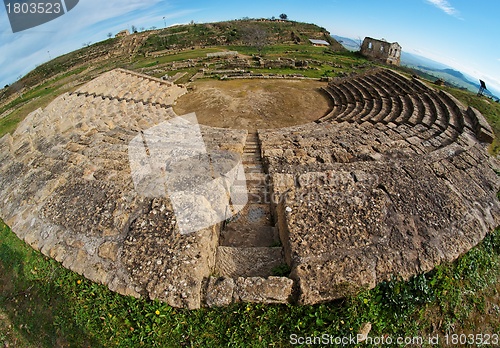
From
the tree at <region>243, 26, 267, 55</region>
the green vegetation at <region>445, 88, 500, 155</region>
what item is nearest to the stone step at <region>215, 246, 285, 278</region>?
the green vegetation at <region>445, 88, 500, 155</region>

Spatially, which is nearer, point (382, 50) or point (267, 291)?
point (267, 291)

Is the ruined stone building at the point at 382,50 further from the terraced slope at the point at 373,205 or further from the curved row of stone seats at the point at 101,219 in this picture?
the curved row of stone seats at the point at 101,219

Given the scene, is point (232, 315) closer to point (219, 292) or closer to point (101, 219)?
point (219, 292)

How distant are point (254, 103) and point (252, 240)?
40.2 feet

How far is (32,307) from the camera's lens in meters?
5.38

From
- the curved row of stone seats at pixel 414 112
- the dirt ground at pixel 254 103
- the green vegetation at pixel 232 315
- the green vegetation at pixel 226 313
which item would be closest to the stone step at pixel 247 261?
the green vegetation at pixel 226 313

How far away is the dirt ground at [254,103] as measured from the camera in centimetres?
1527

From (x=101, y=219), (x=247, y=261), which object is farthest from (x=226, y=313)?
(x=101, y=219)

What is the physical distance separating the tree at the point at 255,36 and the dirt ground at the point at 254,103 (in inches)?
633

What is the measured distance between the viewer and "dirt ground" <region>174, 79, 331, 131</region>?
601 inches

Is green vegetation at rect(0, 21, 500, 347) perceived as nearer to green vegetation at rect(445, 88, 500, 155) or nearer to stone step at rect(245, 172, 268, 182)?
stone step at rect(245, 172, 268, 182)

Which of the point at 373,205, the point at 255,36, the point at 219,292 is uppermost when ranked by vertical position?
the point at 255,36

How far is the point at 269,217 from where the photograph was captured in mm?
7281

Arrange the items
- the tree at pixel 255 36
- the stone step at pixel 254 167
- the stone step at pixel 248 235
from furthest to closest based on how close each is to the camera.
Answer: the tree at pixel 255 36 < the stone step at pixel 254 167 < the stone step at pixel 248 235
